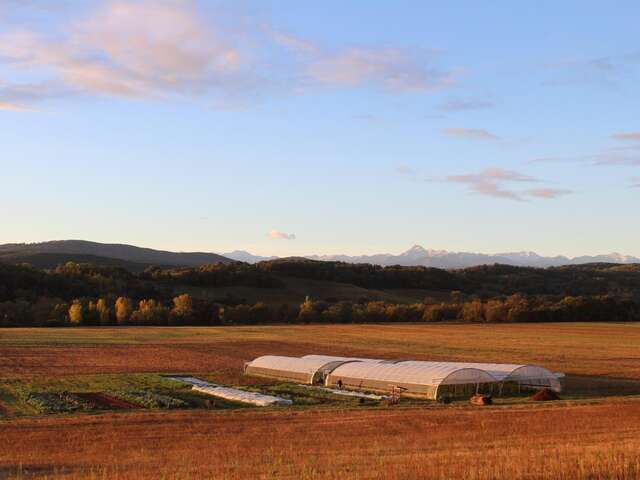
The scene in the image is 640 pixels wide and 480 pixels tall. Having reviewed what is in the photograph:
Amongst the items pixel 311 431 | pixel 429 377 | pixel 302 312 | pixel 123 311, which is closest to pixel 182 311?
pixel 123 311

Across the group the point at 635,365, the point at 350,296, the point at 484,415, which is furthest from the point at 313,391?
the point at 350,296

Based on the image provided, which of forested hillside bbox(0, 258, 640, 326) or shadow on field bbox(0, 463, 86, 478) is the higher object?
forested hillside bbox(0, 258, 640, 326)

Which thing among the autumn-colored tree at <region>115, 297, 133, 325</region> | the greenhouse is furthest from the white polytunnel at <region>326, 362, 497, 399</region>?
the autumn-colored tree at <region>115, 297, 133, 325</region>

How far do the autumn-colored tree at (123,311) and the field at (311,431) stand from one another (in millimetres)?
49880

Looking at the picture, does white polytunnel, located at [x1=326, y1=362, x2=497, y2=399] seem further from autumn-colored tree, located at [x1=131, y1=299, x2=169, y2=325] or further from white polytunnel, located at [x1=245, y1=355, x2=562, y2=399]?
autumn-colored tree, located at [x1=131, y1=299, x2=169, y2=325]

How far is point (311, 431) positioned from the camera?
28.7 metres

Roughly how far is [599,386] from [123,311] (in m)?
82.1

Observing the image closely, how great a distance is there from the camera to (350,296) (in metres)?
147

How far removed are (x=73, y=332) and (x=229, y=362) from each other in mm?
43721

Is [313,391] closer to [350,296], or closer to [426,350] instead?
[426,350]

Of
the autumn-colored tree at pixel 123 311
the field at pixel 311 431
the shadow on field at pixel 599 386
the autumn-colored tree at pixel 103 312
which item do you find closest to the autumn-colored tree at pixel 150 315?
the autumn-colored tree at pixel 123 311

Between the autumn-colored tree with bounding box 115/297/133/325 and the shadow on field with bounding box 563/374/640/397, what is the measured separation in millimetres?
77594

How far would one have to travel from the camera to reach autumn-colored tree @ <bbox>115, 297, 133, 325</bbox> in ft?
378

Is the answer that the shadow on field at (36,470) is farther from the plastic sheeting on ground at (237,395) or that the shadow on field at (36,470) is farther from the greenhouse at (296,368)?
the greenhouse at (296,368)
